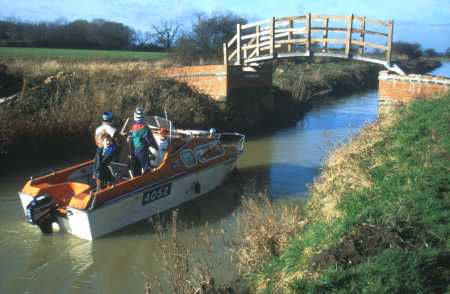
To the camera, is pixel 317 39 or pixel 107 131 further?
pixel 317 39

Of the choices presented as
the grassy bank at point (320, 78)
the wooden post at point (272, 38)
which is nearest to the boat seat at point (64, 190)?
the wooden post at point (272, 38)

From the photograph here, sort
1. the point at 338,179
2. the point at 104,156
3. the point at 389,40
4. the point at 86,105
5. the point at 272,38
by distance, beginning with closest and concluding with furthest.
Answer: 1. the point at 338,179
2. the point at 104,156
3. the point at 86,105
4. the point at 389,40
5. the point at 272,38

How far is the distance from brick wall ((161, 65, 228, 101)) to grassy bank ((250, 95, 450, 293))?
41.3ft

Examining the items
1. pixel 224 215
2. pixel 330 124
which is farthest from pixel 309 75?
pixel 224 215

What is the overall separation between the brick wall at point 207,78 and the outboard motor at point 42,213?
1310 centimetres

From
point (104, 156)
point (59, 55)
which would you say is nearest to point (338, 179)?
point (104, 156)

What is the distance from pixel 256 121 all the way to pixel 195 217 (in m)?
12.5

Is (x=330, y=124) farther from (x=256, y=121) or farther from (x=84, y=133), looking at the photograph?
(x=84, y=133)

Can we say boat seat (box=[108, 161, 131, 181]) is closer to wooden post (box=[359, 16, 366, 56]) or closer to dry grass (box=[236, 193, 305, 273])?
dry grass (box=[236, 193, 305, 273])

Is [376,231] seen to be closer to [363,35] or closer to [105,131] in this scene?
[105,131]

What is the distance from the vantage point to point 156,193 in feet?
35.5

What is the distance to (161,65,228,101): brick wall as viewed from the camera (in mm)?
22016

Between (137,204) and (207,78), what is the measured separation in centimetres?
1277

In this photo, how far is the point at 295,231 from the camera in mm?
7426
